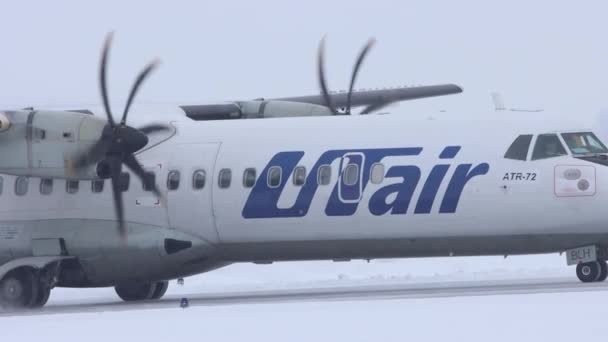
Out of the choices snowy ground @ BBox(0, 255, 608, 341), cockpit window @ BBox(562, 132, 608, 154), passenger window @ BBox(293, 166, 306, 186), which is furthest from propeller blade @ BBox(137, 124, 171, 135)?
cockpit window @ BBox(562, 132, 608, 154)

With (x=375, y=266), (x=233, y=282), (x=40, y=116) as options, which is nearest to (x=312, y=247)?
(x=40, y=116)

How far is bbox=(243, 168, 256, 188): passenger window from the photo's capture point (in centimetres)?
2186

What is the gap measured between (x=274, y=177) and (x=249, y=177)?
50 centimetres

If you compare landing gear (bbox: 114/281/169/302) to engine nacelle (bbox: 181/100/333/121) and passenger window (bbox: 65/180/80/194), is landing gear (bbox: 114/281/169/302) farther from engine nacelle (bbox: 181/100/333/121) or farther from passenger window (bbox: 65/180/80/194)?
engine nacelle (bbox: 181/100/333/121)

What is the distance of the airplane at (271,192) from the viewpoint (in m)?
20.4

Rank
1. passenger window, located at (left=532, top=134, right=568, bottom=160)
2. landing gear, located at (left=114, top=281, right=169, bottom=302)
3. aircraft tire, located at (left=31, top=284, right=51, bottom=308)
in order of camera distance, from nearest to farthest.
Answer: passenger window, located at (left=532, top=134, right=568, bottom=160) < aircraft tire, located at (left=31, top=284, right=51, bottom=308) < landing gear, located at (left=114, top=281, right=169, bottom=302)

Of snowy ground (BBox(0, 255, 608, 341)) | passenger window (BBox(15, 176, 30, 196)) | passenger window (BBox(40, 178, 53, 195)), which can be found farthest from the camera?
passenger window (BBox(15, 176, 30, 196))

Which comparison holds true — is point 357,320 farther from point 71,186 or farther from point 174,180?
point 71,186

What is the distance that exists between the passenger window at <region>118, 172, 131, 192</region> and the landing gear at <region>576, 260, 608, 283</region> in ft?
26.7

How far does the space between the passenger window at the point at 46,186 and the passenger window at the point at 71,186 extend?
0.35 metres

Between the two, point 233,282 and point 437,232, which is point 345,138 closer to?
point 437,232

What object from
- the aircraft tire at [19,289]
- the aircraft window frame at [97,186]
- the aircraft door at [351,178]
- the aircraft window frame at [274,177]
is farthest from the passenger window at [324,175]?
the aircraft tire at [19,289]

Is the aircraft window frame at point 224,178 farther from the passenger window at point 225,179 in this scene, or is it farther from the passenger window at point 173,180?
the passenger window at point 173,180

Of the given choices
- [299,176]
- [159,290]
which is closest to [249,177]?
[299,176]
